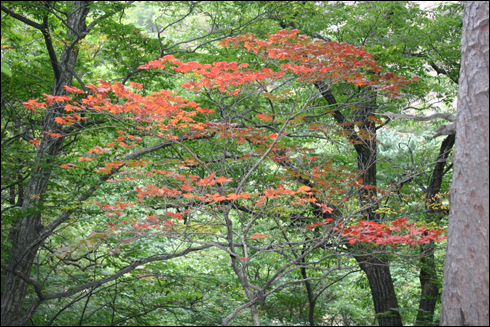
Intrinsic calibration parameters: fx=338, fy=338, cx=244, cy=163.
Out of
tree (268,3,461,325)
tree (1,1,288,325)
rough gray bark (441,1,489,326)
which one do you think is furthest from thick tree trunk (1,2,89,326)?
rough gray bark (441,1,489,326)

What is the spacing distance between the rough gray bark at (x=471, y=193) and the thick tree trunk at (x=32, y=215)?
407 cm

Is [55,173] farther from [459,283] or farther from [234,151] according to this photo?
[459,283]

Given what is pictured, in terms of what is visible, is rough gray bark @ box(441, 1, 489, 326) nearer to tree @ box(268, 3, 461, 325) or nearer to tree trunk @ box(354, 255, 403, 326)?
tree @ box(268, 3, 461, 325)

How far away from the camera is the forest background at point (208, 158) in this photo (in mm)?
3461

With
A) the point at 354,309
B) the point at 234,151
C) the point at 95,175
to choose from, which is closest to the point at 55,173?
the point at 95,175

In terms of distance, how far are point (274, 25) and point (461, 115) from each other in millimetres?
4103

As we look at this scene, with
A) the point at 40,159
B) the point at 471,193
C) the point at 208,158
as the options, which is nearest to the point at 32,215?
the point at 40,159

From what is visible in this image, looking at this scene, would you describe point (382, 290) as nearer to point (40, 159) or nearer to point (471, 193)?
point (471, 193)

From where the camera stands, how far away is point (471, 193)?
232 centimetres

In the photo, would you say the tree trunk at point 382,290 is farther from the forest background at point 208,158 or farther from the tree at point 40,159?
the tree at point 40,159

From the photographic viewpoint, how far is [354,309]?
24.7ft

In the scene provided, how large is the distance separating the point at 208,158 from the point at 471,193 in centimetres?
361

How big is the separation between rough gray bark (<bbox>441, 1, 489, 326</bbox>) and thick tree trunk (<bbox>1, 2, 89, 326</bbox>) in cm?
407

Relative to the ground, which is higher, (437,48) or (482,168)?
(437,48)
